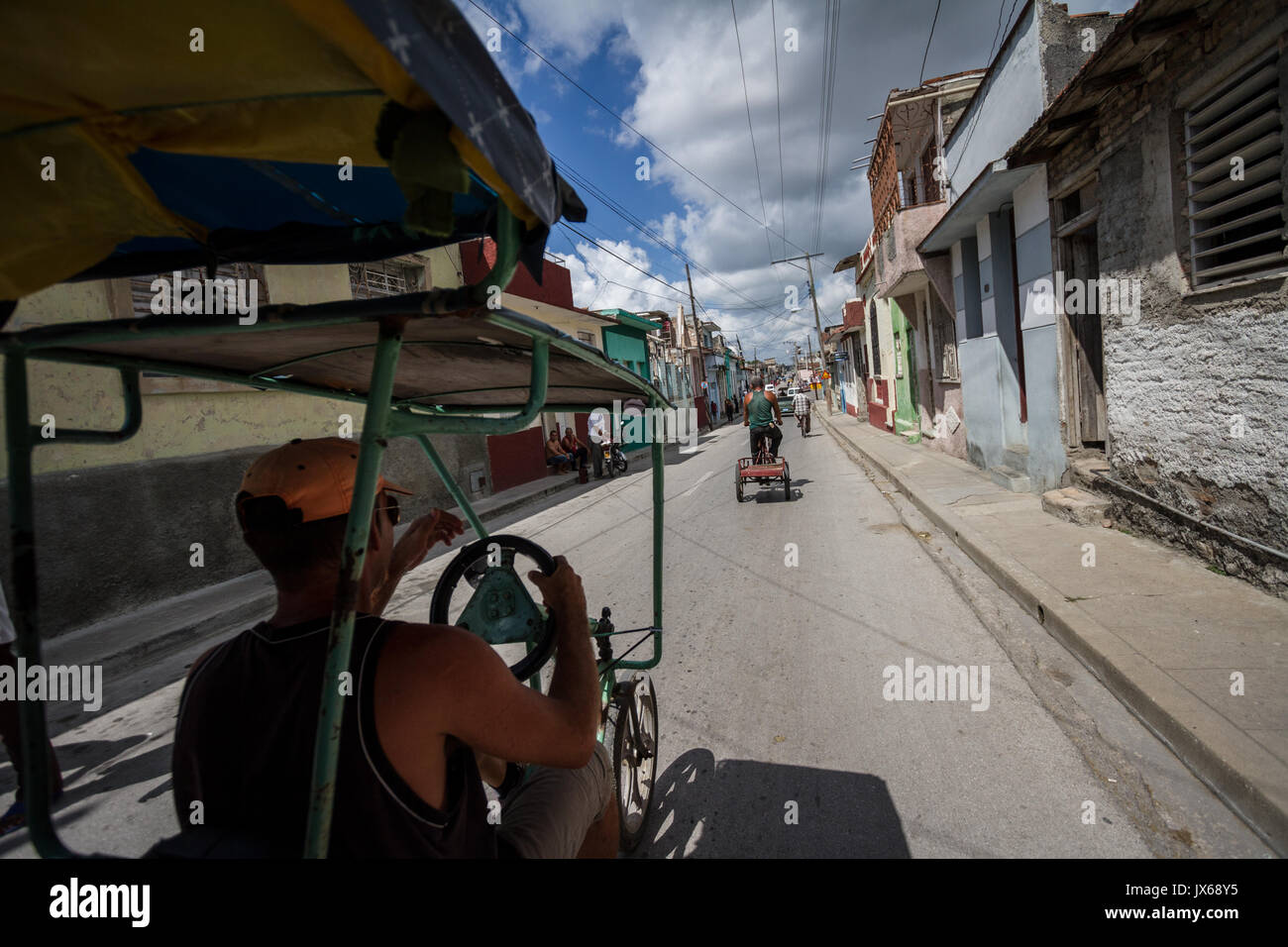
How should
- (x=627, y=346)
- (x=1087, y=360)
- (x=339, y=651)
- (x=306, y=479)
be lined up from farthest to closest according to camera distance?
(x=627, y=346), (x=1087, y=360), (x=306, y=479), (x=339, y=651)

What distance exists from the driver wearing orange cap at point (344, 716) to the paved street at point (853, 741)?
4.93 ft

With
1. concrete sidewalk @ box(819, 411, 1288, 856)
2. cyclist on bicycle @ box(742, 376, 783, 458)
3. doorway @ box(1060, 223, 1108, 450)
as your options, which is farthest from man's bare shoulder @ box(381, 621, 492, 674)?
cyclist on bicycle @ box(742, 376, 783, 458)

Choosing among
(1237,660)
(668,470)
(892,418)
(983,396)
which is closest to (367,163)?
(1237,660)

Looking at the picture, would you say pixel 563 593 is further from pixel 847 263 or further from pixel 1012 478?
pixel 847 263

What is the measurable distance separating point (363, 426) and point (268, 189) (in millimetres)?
787

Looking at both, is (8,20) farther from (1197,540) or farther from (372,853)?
(1197,540)

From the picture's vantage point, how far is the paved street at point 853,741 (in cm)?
252

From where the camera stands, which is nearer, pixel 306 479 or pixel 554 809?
pixel 306 479

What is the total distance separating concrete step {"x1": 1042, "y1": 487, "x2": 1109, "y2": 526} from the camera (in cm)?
621

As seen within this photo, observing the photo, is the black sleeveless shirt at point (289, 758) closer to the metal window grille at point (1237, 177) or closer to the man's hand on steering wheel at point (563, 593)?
the man's hand on steering wheel at point (563, 593)

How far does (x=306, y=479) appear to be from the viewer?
4.50ft

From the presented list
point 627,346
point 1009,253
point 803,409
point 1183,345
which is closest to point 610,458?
point 803,409

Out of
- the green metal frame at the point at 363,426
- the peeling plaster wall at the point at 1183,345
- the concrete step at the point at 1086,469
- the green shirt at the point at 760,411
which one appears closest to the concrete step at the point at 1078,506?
the concrete step at the point at 1086,469

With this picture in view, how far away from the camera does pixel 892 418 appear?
20172mm
